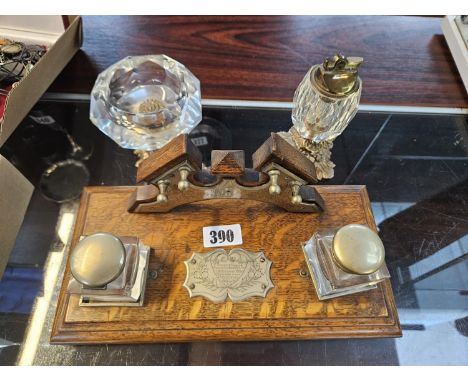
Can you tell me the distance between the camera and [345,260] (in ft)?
2.08

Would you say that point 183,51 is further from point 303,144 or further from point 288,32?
point 303,144

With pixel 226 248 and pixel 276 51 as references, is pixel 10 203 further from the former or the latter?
pixel 276 51

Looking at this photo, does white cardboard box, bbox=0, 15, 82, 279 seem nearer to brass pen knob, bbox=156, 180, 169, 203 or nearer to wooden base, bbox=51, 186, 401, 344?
wooden base, bbox=51, 186, 401, 344

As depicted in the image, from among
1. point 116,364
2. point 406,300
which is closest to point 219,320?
point 116,364

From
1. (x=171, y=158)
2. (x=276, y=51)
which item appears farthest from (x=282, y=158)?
(x=276, y=51)

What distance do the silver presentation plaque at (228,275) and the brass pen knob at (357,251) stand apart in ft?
0.58

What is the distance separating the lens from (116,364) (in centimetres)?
79

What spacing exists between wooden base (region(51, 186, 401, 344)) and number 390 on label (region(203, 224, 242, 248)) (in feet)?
0.04

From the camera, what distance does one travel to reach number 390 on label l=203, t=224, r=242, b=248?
0.81 m

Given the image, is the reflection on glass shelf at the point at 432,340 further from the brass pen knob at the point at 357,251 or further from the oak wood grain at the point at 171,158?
the oak wood grain at the point at 171,158

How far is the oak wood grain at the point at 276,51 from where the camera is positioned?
106cm

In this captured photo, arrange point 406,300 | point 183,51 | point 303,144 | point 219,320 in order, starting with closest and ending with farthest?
point 219,320
point 406,300
point 303,144
point 183,51

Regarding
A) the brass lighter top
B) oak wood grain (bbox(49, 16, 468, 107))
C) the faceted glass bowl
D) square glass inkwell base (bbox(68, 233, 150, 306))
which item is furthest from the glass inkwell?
square glass inkwell base (bbox(68, 233, 150, 306))

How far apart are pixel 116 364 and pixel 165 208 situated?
333 mm
